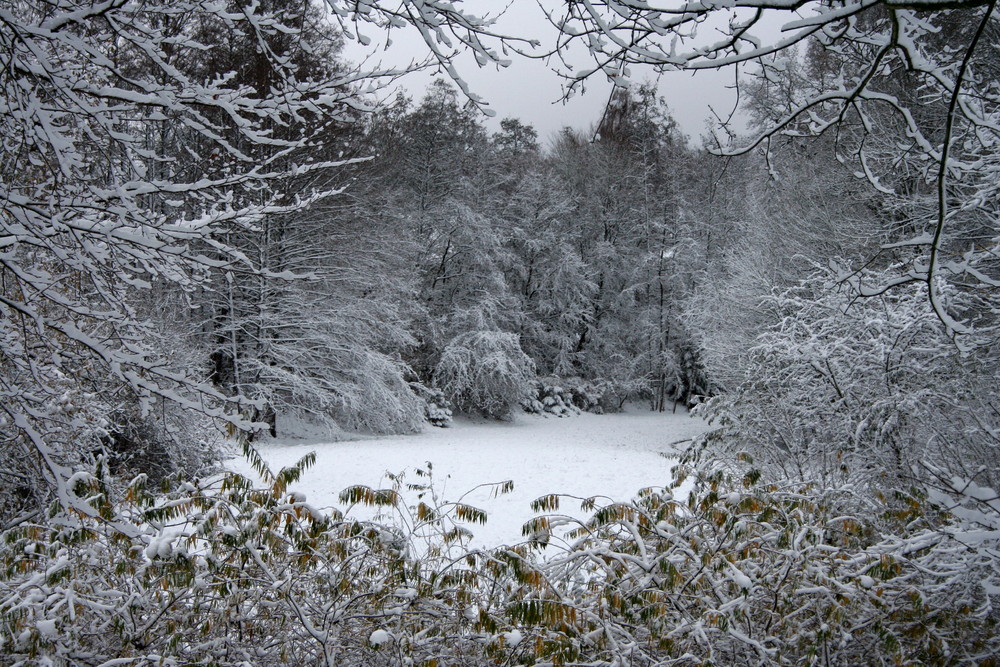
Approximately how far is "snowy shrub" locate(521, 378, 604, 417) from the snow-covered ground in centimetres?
347

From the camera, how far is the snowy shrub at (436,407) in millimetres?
18922

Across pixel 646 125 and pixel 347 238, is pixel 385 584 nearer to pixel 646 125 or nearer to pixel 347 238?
pixel 347 238

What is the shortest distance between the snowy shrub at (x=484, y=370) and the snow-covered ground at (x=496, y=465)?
4.87ft

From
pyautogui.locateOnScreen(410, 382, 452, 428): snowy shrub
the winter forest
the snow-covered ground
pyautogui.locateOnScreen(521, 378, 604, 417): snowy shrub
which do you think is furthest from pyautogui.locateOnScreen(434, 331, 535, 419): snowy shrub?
the winter forest

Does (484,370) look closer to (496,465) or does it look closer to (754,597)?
(496,465)

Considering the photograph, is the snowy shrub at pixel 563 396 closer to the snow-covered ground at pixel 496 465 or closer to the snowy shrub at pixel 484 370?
the snowy shrub at pixel 484 370

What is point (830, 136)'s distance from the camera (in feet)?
39.6

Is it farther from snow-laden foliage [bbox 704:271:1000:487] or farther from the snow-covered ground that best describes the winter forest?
the snow-covered ground

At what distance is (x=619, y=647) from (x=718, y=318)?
1449 centimetres

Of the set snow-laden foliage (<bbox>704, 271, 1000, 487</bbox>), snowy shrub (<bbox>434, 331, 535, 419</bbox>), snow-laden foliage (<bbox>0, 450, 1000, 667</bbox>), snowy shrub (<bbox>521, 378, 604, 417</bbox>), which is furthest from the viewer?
snowy shrub (<bbox>521, 378, 604, 417</bbox>)

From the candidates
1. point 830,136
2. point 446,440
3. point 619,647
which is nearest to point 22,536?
point 619,647

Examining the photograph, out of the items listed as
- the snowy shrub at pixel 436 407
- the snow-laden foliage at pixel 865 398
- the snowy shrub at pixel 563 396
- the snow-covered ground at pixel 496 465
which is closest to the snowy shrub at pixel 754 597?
the snow-laden foliage at pixel 865 398

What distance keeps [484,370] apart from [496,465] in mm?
8043

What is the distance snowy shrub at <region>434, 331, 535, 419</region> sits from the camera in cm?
1942
